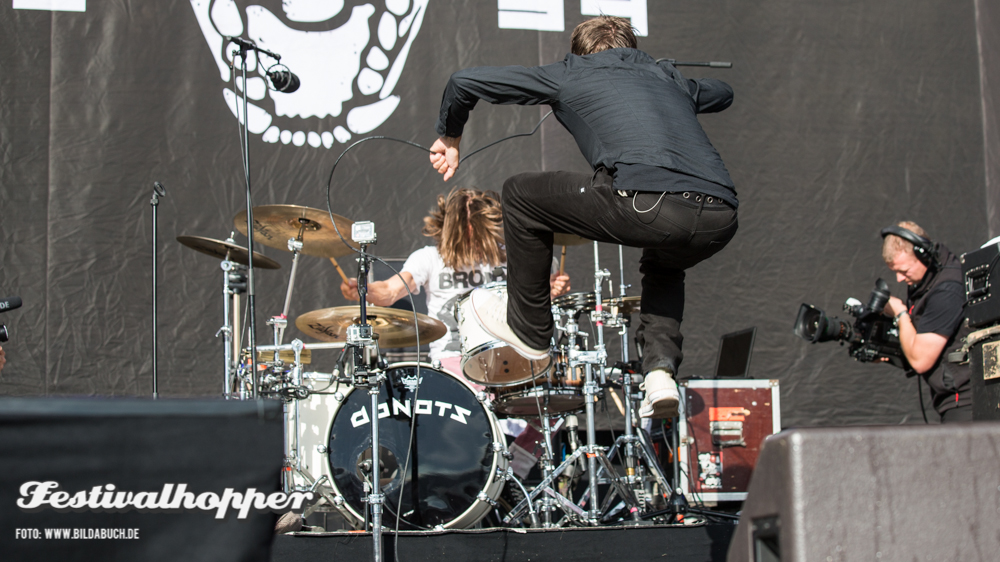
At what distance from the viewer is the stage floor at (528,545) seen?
2.97 m

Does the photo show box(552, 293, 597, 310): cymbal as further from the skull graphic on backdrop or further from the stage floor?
the skull graphic on backdrop

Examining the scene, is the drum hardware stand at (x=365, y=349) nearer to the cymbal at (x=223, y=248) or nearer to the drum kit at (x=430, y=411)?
the drum kit at (x=430, y=411)

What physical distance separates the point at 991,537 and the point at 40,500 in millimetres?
1352

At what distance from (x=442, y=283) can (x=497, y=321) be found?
1.80m

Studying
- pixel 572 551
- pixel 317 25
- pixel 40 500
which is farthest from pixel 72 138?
pixel 40 500

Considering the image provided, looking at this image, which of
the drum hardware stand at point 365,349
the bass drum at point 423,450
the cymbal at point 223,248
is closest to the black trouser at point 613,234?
the drum hardware stand at point 365,349

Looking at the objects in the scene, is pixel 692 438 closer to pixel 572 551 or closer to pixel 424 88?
pixel 572 551

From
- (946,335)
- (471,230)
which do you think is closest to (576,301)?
(471,230)

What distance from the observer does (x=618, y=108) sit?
94.5 inches

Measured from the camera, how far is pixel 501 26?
5504 mm

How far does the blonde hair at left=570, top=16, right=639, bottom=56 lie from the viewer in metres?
2.67

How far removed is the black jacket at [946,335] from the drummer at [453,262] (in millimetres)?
1903

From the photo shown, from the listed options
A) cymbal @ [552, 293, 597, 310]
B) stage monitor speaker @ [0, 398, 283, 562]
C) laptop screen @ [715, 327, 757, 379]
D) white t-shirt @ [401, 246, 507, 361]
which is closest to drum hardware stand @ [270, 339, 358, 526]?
white t-shirt @ [401, 246, 507, 361]

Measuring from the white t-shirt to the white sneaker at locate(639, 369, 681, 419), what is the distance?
1.85 meters
